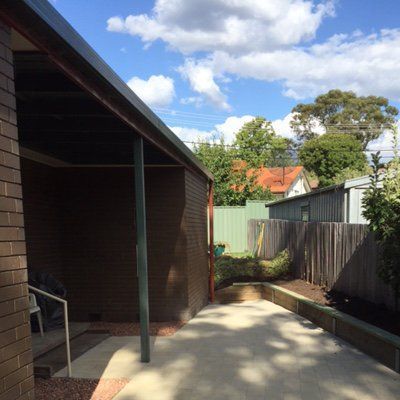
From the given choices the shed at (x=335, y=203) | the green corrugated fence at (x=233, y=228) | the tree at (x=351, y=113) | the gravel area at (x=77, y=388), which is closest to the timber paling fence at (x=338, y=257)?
the shed at (x=335, y=203)

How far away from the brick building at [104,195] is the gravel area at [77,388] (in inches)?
34.2

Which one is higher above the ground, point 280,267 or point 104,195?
point 104,195

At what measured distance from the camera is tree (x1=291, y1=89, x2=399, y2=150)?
1791 inches

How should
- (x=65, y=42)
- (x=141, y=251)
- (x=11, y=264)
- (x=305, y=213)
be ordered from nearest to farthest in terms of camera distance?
(x=11, y=264) < (x=65, y=42) < (x=141, y=251) < (x=305, y=213)

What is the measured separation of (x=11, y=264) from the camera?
2.28 meters

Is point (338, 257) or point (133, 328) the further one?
point (338, 257)

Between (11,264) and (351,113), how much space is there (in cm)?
4935

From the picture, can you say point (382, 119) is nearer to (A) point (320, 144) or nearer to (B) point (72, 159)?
(A) point (320, 144)

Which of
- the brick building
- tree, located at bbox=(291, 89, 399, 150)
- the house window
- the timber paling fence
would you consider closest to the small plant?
the timber paling fence

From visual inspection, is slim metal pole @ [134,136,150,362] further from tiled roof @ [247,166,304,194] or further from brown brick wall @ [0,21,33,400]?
tiled roof @ [247,166,304,194]

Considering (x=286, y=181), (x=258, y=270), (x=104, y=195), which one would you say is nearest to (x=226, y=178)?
(x=258, y=270)

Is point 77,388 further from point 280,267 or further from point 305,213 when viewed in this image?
point 305,213

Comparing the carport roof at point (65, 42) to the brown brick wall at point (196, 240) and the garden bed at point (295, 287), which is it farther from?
the garden bed at point (295, 287)

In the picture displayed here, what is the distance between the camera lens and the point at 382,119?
46812mm
